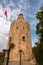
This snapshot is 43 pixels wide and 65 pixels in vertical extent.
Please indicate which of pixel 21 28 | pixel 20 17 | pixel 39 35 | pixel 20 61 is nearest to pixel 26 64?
pixel 20 61

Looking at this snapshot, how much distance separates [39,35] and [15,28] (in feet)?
55.9

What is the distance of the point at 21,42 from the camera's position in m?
32.4

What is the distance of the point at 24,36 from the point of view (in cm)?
3347

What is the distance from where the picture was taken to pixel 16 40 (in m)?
32.6

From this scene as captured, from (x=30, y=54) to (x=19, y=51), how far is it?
2.61 m

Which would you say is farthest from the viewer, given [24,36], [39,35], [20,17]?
[20,17]

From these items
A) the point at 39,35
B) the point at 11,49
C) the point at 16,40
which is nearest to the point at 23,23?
the point at 16,40

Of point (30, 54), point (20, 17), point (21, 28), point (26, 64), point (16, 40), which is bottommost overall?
point (26, 64)

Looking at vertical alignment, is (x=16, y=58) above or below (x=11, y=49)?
below

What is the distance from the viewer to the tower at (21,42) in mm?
31031

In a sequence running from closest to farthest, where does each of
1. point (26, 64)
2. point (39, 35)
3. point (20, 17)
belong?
point (39, 35)
point (26, 64)
point (20, 17)

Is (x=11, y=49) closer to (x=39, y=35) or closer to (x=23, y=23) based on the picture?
(x=23, y=23)

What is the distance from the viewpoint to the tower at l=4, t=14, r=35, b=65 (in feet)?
102

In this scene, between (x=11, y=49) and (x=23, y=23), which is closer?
(x=11, y=49)
